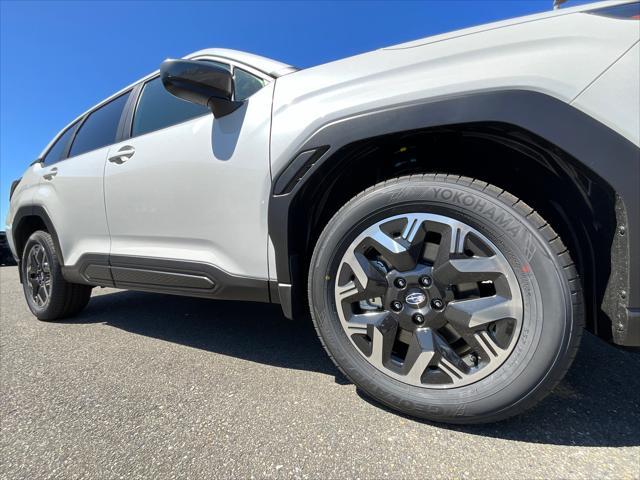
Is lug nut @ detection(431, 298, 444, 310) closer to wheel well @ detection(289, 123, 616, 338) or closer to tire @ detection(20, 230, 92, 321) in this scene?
wheel well @ detection(289, 123, 616, 338)

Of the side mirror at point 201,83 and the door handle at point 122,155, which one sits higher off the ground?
the side mirror at point 201,83

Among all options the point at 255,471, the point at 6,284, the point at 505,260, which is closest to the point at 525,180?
the point at 505,260

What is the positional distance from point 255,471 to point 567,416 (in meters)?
1.15

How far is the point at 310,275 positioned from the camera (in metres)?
1.36

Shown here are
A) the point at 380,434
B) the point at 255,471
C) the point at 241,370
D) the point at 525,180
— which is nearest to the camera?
the point at 255,471

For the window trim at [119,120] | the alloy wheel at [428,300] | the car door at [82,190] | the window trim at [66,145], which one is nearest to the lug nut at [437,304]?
the alloy wheel at [428,300]

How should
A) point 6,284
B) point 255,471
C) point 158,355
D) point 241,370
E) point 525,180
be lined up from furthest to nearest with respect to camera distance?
point 6,284 → point 158,355 → point 241,370 → point 525,180 → point 255,471

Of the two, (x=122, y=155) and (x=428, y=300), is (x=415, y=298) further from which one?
(x=122, y=155)

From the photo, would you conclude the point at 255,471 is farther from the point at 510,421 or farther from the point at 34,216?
the point at 34,216

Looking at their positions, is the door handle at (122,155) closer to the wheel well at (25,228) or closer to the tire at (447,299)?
the wheel well at (25,228)

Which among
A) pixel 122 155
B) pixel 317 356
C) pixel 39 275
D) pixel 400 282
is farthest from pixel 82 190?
pixel 400 282

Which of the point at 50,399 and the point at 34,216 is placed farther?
the point at 34,216

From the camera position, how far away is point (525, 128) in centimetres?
103

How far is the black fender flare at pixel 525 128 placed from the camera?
951 millimetres
